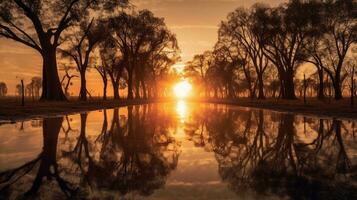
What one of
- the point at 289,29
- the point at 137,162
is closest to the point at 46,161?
the point at 137,162

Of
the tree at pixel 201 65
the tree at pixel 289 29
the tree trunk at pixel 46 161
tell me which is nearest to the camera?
the tree trunk at pixel 46 161

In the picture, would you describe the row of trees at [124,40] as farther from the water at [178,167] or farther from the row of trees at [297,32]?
the water at [178,167]

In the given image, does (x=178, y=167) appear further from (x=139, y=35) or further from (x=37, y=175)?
(x=139, y=35)

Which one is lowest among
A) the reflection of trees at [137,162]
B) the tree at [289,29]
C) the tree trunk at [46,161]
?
the reflection of trees at [137,162]

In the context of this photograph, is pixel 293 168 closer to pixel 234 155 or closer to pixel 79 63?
pixel 234 155

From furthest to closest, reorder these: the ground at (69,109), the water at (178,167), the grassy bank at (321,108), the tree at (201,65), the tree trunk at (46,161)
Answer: the tree at (201,65) → the grassy bank at (321,108) → the ground at (69,109) → the tree trunk at (46,161) → the water at (178,167)

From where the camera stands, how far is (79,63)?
6003 cm

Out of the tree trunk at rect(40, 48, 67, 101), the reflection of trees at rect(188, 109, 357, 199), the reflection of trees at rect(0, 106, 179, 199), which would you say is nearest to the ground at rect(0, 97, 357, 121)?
the tree trunk at rect(40, 48, 67, 101)

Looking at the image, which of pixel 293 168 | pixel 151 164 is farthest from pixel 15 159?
pixel 293 168

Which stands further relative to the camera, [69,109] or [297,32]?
[297,32]

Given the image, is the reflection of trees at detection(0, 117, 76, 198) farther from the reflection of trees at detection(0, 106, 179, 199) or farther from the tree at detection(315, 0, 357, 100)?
the tree at detection(315, 0, 357, 100)

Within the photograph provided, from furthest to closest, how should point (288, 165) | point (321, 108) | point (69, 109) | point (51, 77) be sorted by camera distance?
point (51, 77) < point (321, 108) < point (69, 109) < point (288, 165)

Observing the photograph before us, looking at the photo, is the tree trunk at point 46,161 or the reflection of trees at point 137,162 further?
the reflection of trees at point 137,162

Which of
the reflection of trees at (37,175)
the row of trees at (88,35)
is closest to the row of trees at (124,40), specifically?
the row of trees at (88,35)
